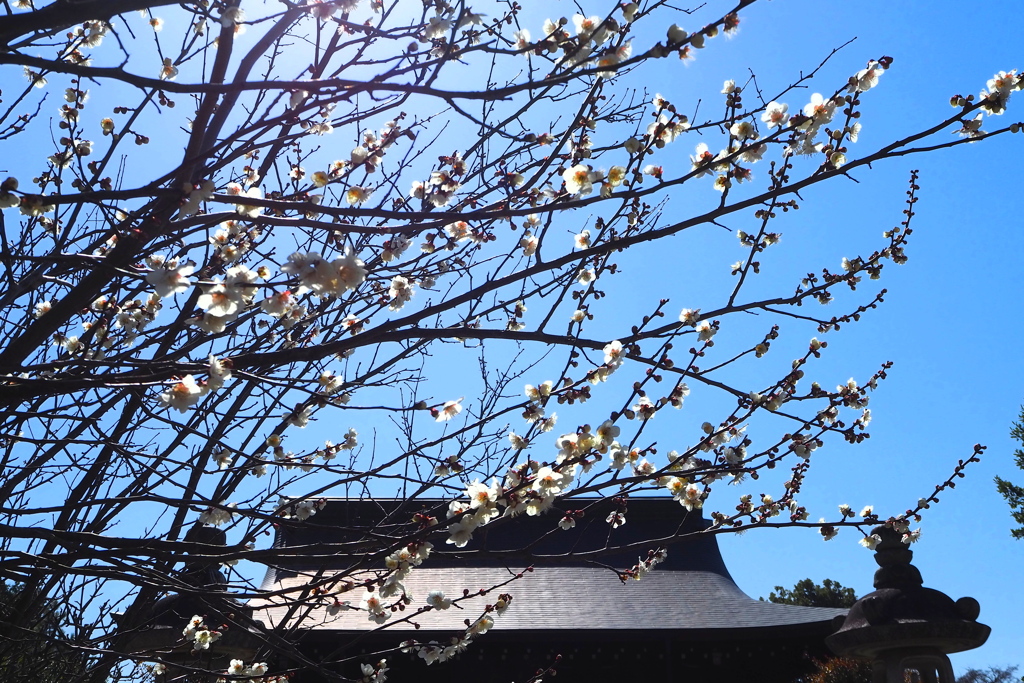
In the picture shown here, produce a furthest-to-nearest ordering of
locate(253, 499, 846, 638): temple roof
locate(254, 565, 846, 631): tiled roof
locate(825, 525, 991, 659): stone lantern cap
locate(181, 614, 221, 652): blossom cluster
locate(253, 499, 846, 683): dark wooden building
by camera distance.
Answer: locate(254, 565, 846, 631): tiled roof
locate(253, 499, 846, 638): temple roof
locate(253, 499, 846, 683): dark wooden building
locate(825, 525, 991, 659): stone lantern cap
locate(181, 614, 221, 652): blossom cluster

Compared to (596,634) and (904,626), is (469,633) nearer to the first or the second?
(904,626)

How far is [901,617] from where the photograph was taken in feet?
16.7

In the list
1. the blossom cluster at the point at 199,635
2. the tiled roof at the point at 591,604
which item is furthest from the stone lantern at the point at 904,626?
the blossom cluster at the point at 199,635

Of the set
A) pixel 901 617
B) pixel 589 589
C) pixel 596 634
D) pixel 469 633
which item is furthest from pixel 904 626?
pixel 589 589

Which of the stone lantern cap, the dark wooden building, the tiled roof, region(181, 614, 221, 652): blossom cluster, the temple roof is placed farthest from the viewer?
the tiled roof

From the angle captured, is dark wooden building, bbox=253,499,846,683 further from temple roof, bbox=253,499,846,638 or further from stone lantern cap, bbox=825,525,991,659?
stone lantern cap, bbox=825,525,991,659

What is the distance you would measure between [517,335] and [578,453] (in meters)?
0.64

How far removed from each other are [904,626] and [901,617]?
82 mm

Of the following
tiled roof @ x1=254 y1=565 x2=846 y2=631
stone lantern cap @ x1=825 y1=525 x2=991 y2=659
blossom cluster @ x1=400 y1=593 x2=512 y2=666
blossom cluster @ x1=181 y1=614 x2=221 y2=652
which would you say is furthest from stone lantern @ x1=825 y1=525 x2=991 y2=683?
blossom cluster @ x1=181 y1=614 x2=221 y2=652

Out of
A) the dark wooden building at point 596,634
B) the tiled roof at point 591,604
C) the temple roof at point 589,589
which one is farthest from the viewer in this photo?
the tiled roof at point 591,604

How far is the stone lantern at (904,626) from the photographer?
4.96 meters

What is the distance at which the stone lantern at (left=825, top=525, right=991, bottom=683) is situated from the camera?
4.96 m

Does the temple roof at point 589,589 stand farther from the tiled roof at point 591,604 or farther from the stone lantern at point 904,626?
the stone lantern at point 904,626

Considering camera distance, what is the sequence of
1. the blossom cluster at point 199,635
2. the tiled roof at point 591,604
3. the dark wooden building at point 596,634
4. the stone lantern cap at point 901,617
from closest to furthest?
the blossom cluster at point 199,635, the stone lantern cap at point 901,617, the dark wooden building at point 596,634, the tiled roof at point 591,604
